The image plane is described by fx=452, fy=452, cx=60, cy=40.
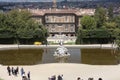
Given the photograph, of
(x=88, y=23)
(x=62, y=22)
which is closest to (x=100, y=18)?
(x=88, y=23)

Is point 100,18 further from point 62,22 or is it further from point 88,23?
point 62,22

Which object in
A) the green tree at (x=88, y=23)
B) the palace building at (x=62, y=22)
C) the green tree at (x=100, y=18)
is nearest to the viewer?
the green tree at (x=88, y=23)

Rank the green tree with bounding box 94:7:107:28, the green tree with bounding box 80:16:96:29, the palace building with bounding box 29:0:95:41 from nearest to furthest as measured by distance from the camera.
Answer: the green tree with bounding box 80:16:96:29, the green tree with bounding box 94:7:107:28, the palace building with bounding box 29:0:95:41

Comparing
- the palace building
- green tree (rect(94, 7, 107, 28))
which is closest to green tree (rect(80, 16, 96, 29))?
green tree (rect(94, 7, 107, 28))

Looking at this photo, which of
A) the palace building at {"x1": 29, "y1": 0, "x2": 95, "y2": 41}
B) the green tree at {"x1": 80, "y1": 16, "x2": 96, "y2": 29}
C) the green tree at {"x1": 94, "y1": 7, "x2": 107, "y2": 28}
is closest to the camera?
the green tree at {"x1": 80, "y1": 16, "x2": 96, "y2": 29}

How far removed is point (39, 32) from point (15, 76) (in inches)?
1863

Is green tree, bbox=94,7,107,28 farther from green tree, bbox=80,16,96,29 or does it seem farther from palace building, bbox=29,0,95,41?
palace building, bbox=29,0,95,41

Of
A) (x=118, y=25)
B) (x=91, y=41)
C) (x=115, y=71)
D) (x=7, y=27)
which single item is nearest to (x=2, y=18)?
(x=7, y=27)

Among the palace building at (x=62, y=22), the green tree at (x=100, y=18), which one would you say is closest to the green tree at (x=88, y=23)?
the green tree at (x=100, y=18)

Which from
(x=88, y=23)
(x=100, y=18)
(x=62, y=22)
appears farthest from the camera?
(x=62, y=22)

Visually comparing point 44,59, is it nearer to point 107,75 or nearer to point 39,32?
point 107,75

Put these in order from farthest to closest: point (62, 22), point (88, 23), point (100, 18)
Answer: point (62, 22), point (100, 18), point (88, 23)

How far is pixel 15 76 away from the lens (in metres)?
47.4

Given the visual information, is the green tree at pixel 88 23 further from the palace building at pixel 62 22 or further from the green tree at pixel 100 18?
the palace building at pixel 62 22
